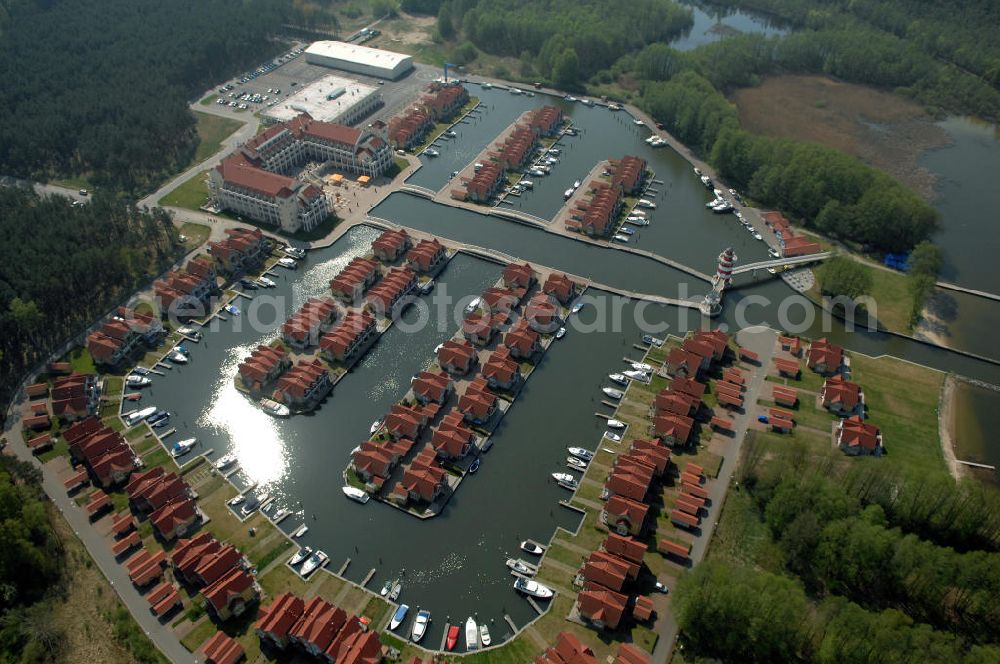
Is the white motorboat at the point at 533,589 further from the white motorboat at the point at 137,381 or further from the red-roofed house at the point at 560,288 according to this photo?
the white motorboat at the point at 137,381

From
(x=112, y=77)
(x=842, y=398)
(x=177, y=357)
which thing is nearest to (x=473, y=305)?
(x=177, y=357)

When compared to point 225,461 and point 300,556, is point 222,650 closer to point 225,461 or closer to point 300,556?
point 300,556

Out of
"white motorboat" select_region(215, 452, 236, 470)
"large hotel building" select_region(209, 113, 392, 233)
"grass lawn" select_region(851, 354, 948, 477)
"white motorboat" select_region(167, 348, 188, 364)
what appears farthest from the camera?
"large hotel building" select_region(209, 113, 392, 233)

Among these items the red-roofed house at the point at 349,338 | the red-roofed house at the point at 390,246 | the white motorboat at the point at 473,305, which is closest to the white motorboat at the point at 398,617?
the red-roofed house at the point at 349,338

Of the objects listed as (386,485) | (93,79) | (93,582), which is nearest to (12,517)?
(93,582)

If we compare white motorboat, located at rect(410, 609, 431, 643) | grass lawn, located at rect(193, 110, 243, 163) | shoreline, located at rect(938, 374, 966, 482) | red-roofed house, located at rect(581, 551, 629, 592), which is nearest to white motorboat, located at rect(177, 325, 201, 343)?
grass lawn, located at rect(193, 110, 243, 163)

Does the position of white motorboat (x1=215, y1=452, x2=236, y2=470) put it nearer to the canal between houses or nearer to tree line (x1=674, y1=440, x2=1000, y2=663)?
Answer: the canal between houses
